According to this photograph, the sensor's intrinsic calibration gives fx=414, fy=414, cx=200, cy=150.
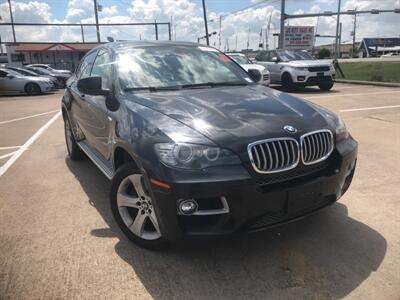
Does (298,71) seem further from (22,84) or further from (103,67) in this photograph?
(22,84)

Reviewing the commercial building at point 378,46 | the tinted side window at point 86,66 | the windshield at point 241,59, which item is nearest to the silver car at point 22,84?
the windshield at point 241,59

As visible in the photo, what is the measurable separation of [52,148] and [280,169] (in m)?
5.26

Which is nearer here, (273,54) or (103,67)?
(103,67)

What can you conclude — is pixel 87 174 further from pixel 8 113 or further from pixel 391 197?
pixel 8 113

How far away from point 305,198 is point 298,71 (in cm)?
1277

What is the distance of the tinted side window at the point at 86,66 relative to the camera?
5266 mm

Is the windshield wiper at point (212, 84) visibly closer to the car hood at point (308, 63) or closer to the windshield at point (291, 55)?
the car hood at point (308, 63)

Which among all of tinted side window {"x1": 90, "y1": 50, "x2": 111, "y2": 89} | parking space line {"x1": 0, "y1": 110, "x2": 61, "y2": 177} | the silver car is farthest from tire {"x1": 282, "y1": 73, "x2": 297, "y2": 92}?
the silver car

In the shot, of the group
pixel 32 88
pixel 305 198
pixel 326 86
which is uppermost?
pixel 305 198

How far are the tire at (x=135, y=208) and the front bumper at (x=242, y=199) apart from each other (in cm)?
26

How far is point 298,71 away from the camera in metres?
15.0

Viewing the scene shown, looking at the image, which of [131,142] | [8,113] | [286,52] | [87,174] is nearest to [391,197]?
[131,142]

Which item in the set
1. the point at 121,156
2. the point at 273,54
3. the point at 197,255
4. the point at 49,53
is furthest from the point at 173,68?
the point at 49,53

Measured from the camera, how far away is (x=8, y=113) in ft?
41.1
